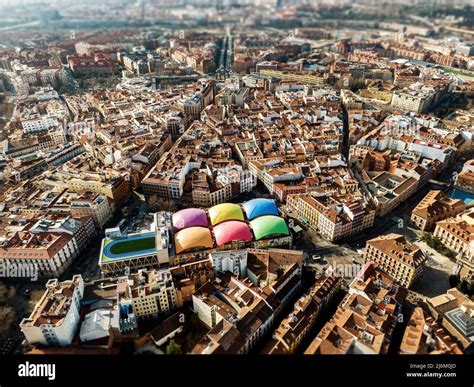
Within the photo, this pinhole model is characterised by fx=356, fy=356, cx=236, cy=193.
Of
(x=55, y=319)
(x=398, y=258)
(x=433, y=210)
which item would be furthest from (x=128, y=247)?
(x=433, y=210)

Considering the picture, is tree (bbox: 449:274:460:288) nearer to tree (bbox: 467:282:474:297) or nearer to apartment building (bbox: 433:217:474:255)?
tree (bbox: 467:282:474:297)

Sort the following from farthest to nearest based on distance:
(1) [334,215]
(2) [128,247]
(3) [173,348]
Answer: (1) [334,215], (2) [128,247], (3) [173,348]

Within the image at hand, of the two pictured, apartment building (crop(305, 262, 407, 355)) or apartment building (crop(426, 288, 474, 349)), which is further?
apartment building (crop(426, 288, 474, 349))

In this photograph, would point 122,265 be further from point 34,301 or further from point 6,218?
point 6,218

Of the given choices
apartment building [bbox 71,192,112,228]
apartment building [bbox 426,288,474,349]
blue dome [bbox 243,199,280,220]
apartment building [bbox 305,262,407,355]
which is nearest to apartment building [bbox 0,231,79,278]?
apartment building [bbox 71,192,112,228]

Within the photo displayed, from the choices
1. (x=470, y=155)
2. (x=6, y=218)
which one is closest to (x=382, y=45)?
(x=470, y=155)

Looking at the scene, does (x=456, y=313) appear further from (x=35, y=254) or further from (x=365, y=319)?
(x=35, y=254)
